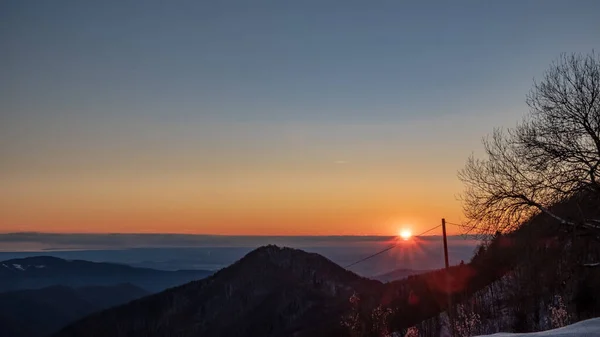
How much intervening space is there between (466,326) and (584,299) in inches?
290

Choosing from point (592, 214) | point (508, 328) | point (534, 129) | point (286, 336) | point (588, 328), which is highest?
point (534, 129)

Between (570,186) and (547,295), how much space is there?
23501 millimetres

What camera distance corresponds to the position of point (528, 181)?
19484 millimetres

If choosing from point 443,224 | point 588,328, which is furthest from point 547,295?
point 588,328

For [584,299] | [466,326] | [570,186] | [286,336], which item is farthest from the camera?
[286,336]

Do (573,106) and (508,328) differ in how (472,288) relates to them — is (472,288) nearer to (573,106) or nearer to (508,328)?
(508,328)

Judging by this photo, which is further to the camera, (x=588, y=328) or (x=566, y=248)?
(x=566, y=248)

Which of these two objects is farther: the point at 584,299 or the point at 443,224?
the point at 443,224

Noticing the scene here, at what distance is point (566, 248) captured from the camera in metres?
20.5

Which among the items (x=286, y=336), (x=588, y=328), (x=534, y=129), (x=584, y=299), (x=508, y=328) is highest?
(x=534, y=129)

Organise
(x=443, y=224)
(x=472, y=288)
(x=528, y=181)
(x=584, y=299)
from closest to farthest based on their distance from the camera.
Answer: (x=528, y=181), (x=584, y=299), (x=443, y=224), (x=472, y=288)

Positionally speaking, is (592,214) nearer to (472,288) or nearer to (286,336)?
(472,288)

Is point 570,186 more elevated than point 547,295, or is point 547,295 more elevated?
point 570,186

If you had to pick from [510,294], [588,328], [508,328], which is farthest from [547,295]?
[588,328]
